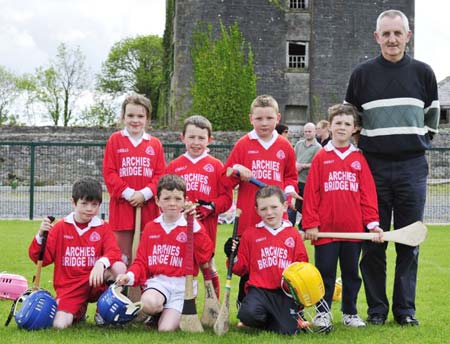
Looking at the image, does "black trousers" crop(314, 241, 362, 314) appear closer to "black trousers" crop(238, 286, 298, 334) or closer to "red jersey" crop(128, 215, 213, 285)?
"black trousers" crop(238, 286, 298, 334)

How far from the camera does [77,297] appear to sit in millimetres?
A: 5680

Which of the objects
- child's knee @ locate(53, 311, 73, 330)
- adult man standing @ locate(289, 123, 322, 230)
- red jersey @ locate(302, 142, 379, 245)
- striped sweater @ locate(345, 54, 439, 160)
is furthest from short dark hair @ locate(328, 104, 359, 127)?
adult man standing @ locate(289, 123, 322, 230)

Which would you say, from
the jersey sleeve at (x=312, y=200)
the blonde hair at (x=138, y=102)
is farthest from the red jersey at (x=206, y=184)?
the jersey sleeve at (x=312, y=200)

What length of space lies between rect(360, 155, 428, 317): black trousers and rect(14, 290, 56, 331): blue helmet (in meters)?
2.60

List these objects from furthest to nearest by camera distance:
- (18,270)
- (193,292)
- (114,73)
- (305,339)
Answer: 1. (114,73)
2. (18,270)
3. (193,292)
4. (305,339)

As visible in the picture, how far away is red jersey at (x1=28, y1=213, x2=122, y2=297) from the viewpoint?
227 inches

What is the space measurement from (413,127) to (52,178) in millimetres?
12188

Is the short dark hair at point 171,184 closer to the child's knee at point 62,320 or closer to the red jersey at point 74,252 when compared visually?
the red jersey at point 74,252

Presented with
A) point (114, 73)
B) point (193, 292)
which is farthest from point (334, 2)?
point (114, 73)

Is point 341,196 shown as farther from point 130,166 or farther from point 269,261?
point 130,166

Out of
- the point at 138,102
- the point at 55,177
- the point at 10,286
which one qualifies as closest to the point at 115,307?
the point at 10,286

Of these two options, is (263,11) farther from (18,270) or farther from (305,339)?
(305,339)

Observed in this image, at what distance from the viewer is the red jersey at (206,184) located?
6.09 meters

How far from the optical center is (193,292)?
18.3ft
